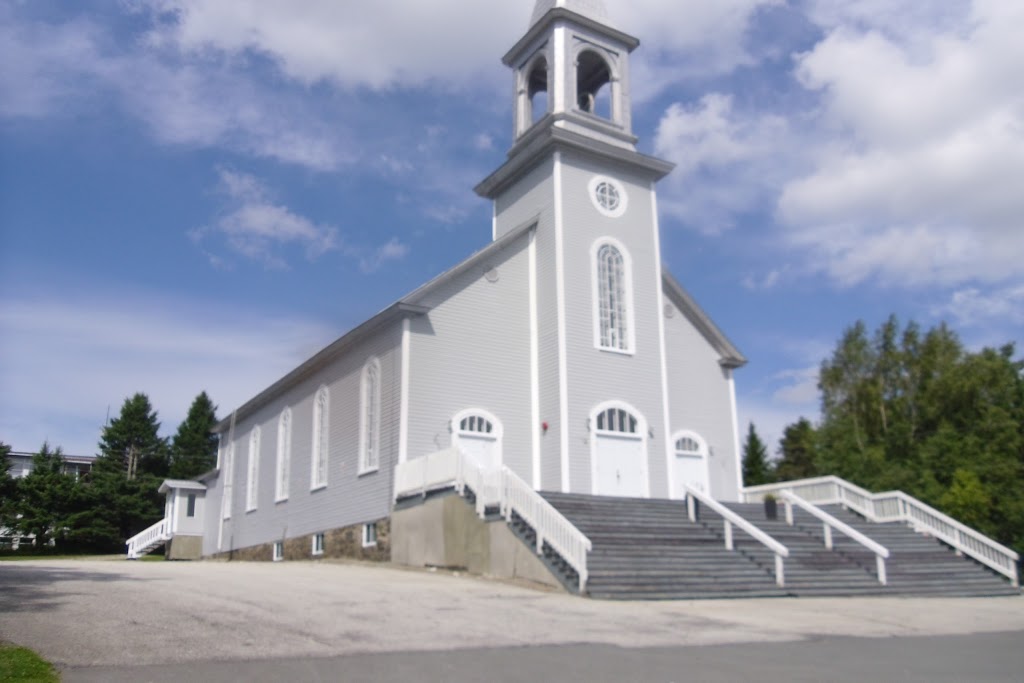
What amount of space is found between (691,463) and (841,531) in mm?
6312

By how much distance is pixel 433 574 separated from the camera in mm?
18562

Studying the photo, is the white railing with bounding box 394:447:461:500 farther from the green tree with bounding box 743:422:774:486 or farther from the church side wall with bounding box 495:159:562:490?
the green tree with bounding box 743:422:774:486

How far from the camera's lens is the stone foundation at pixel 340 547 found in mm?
21844

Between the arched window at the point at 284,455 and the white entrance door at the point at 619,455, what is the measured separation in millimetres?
11184

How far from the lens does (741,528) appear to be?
1859cm

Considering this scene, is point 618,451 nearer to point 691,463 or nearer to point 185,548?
point 691,463

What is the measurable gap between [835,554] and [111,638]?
14932 millimetres

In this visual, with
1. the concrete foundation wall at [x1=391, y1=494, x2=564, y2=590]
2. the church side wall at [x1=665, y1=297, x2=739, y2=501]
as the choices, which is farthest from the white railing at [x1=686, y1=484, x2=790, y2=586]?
the church side wall at [x1=665, y1=297, x2=739, y2=501]

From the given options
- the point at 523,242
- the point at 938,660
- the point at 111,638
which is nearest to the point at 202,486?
the point at 523,242

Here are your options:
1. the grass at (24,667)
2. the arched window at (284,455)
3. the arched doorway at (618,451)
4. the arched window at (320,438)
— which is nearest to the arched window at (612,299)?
the arched doorway at (618,451)

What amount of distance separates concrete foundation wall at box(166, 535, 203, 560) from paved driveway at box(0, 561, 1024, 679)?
22.0 m

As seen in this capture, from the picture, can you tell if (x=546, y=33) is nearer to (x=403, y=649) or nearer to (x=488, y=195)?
(x=488, y=195)

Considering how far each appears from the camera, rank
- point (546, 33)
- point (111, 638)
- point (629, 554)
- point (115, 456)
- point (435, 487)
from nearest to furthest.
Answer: point (111, 638), point (629, 554), point (435, 487), point (546, 33), point (115, 456)

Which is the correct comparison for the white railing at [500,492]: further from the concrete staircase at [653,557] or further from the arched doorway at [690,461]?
the arched doorway at [690,461]
